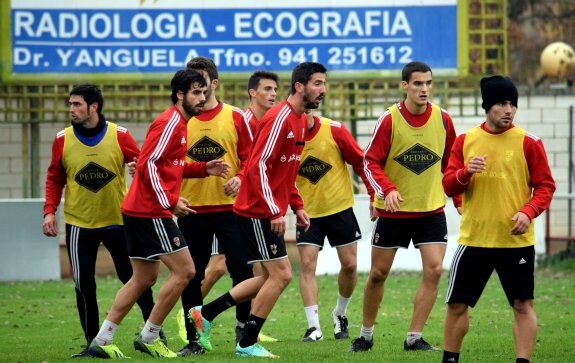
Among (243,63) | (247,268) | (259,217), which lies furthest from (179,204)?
(243,63)

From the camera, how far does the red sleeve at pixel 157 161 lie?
35.9 ft

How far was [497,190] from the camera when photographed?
9.82 meters

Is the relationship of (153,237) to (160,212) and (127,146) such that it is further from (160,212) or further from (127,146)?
(127,146)

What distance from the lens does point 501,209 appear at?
9797mm

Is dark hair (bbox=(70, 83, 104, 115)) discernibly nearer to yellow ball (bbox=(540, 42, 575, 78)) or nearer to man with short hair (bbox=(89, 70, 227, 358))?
man with short hair (bbox=(89, 70, 227, 358))

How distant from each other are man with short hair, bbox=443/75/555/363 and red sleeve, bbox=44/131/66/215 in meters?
3.74

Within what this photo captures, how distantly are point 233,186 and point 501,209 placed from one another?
2.82 m

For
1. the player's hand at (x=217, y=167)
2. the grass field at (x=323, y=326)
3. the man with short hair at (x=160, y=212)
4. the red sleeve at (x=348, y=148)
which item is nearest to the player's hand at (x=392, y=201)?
the grass field at (x=323, y=326)

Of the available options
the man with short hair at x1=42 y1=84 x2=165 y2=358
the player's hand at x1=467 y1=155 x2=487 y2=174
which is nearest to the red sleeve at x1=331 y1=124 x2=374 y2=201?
the man with short hair at x1=42 y1=84 x2=165 y2=358

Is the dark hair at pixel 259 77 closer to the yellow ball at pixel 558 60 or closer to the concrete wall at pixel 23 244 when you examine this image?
the concrete wall at pixel 23 244

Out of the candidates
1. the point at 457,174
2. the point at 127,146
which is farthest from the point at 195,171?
the point at 457,174

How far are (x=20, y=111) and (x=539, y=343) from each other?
40.7 feet

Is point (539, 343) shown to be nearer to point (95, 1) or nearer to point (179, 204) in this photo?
point (179, 204)

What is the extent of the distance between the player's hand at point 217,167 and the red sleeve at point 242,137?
86cm
